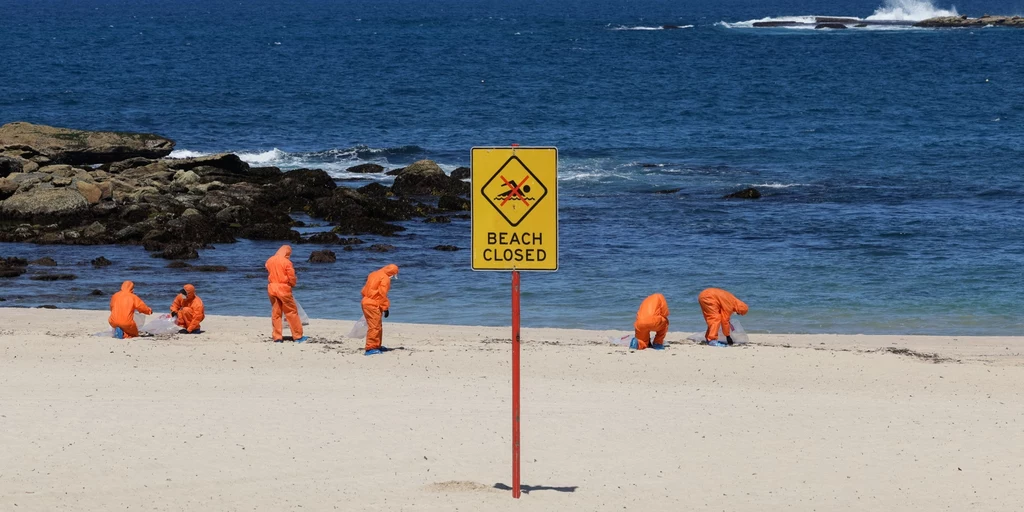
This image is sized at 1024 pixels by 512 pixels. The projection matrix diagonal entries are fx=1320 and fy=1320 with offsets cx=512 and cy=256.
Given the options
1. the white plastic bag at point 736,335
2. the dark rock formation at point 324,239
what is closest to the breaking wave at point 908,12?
the dark rock formation at point 324,239

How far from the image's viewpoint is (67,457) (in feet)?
37.4

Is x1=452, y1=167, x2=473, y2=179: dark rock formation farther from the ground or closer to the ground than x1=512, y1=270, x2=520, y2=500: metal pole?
farther from the ground

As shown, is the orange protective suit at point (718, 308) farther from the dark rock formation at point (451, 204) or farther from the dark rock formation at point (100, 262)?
the dark rock formation at point (451, 204)

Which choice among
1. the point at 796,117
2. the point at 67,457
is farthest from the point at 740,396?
the point at 796,117

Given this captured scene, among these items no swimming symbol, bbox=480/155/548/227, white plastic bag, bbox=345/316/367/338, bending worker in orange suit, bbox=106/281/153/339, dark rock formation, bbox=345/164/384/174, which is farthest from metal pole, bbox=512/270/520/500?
dark rock formation, bbox=345/164/384/174

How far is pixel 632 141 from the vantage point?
165 ft

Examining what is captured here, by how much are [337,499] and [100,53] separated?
90.0m

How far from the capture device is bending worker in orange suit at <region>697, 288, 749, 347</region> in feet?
57.9

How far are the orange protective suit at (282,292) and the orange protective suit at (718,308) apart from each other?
5.44m

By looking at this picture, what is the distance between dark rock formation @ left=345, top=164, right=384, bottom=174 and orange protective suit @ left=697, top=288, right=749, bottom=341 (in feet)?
81.2

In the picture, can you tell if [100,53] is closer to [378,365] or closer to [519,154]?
[378,365]

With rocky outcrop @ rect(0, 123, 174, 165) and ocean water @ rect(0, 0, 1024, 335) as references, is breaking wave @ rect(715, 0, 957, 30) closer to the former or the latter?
ocean water @ rect(0, 0, 1024, 335)

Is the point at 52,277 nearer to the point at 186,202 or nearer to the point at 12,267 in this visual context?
the point at 12,267

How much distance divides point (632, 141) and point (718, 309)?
33.0m
